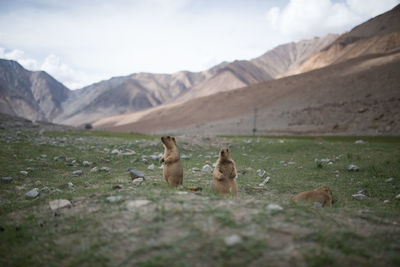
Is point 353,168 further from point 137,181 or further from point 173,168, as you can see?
point 137,181

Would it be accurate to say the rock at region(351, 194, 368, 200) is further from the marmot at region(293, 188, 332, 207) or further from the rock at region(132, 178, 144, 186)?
the rock at region(132, 178, 144, 186)

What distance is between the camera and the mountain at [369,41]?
96.8 m

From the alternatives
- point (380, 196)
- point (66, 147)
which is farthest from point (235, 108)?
point (380, 196)

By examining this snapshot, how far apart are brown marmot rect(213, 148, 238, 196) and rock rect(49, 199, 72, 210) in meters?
3.57

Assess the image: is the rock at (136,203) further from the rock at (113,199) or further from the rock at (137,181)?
the rock at (137,181)

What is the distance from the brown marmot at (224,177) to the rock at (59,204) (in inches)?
141

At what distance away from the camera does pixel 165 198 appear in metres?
5.07

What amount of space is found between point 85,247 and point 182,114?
359ft

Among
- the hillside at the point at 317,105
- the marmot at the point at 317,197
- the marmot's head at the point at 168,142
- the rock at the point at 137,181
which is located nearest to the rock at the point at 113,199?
the rock at the point at 137,181

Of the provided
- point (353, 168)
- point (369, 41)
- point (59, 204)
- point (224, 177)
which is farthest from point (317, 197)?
point (369, 41)

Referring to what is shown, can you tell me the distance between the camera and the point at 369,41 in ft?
353

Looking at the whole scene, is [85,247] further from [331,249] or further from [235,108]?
[235,108]

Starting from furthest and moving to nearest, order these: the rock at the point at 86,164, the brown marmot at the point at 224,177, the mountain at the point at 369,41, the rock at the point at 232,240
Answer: the mountain at the point at 369,41, the rock at the point at 86,164, the brown marmot at the point at 224,177, the rock at the point at 232,240

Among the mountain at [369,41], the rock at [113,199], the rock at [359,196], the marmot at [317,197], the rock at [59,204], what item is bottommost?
the rock at [359,196]
